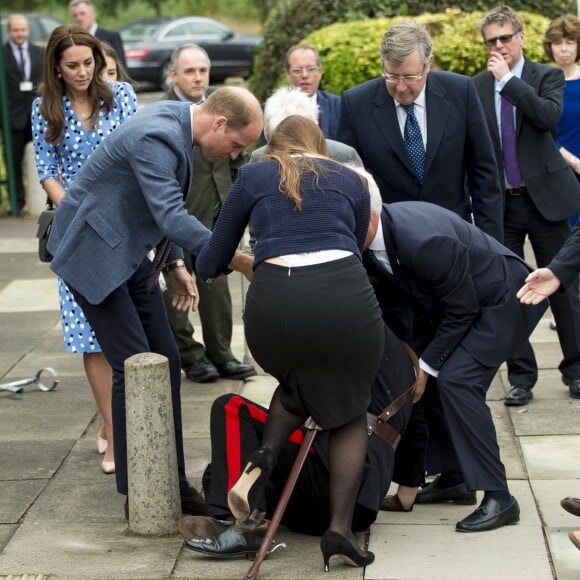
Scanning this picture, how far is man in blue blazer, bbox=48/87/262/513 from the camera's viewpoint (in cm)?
457

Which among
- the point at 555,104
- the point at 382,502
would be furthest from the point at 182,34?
the point at 382,502

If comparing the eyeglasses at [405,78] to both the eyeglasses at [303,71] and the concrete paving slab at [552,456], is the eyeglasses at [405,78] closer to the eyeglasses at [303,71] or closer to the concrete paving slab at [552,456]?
the concrete paving slab at [552,456]

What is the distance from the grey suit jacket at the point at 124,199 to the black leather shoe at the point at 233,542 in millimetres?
1021

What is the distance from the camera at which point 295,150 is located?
4.31 meters

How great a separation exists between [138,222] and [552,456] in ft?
7.41

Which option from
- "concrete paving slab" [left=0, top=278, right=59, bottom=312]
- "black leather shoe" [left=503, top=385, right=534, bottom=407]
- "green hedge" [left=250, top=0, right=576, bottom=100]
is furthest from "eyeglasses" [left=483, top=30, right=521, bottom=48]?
"green hedge" [left=250, top=0, right=576, bottom=100]

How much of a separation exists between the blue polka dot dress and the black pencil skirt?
1.71 meters

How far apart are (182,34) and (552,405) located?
24194mm

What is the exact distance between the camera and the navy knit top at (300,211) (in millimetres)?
4211

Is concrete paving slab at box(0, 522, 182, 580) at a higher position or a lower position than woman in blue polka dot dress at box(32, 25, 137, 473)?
lower

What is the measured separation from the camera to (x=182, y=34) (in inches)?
1158

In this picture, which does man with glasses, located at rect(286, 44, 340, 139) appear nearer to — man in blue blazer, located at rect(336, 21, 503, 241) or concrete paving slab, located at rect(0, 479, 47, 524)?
man in blue blazer, located at rect(336, 21, 503, 241)

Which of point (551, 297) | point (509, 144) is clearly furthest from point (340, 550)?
point (509, 144)

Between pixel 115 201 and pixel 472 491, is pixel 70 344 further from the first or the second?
pixel 472 491
